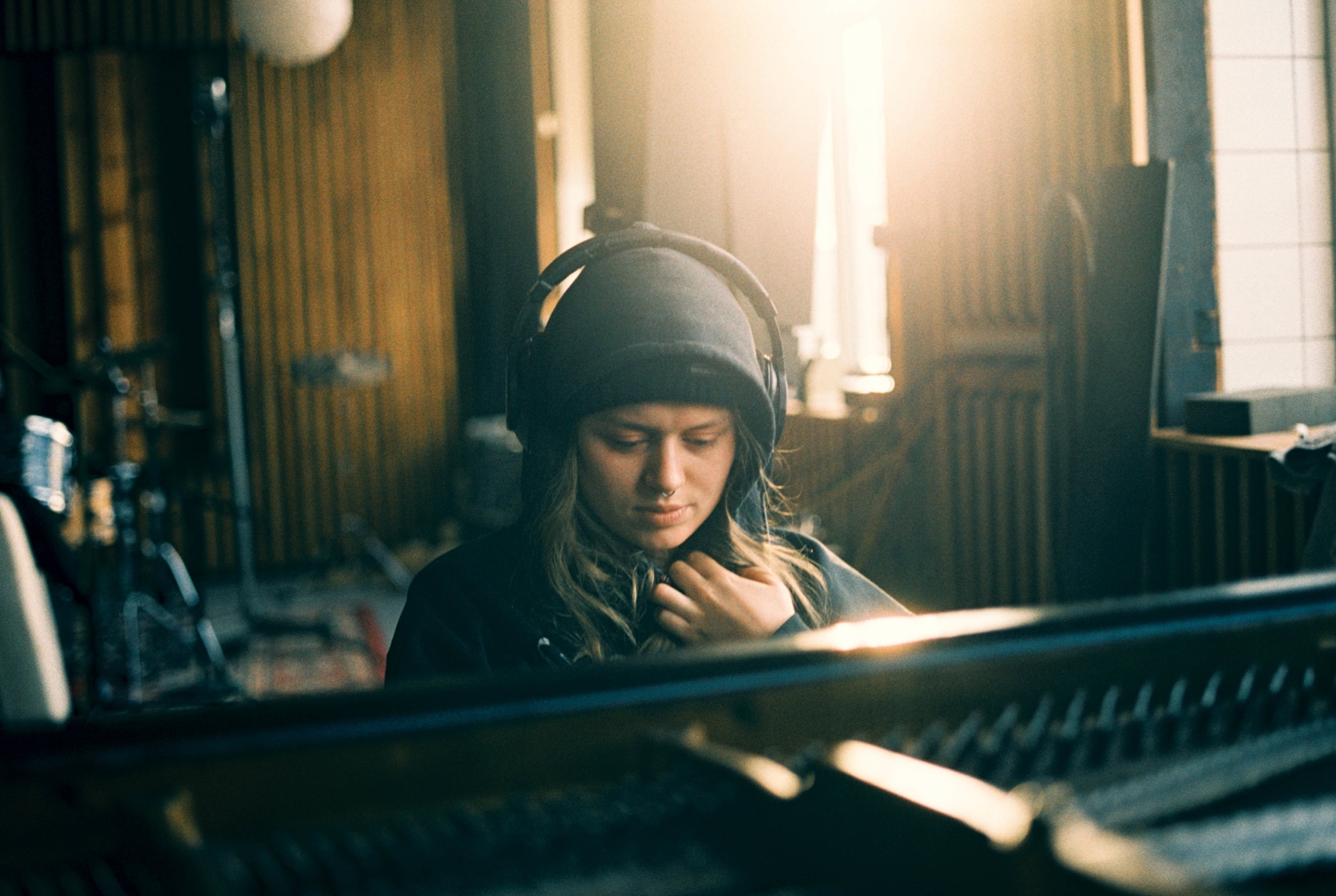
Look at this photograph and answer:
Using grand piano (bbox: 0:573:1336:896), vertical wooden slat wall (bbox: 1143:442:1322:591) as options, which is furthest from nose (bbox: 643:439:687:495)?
vertical wooden slat wall (bbox: 1143:442:1322:591)

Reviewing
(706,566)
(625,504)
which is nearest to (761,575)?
(706,566)

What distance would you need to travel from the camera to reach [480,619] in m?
1.12

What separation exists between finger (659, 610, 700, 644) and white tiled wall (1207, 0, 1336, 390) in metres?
2.09

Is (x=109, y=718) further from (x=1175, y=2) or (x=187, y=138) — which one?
(x=187, y=138)

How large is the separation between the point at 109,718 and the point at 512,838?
18cm

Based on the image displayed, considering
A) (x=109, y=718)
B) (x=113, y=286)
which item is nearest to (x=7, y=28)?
(x=113, y=286)

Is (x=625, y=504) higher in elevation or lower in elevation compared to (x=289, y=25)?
lower

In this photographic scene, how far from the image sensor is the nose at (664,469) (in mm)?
1117

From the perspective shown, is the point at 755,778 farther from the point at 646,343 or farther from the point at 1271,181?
the point at 1271,181

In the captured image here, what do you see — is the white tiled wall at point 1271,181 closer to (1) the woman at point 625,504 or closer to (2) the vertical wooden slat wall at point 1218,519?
(2) the vertical wooden slat wall at point 1218,519

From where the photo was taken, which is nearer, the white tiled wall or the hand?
the hand

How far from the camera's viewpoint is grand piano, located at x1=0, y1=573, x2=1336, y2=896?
0.43 metres

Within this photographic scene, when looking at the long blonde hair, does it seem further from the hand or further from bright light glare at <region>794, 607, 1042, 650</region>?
bright light glare at <region>794, 607, 1042, 650</region>

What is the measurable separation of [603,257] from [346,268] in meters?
5.65
